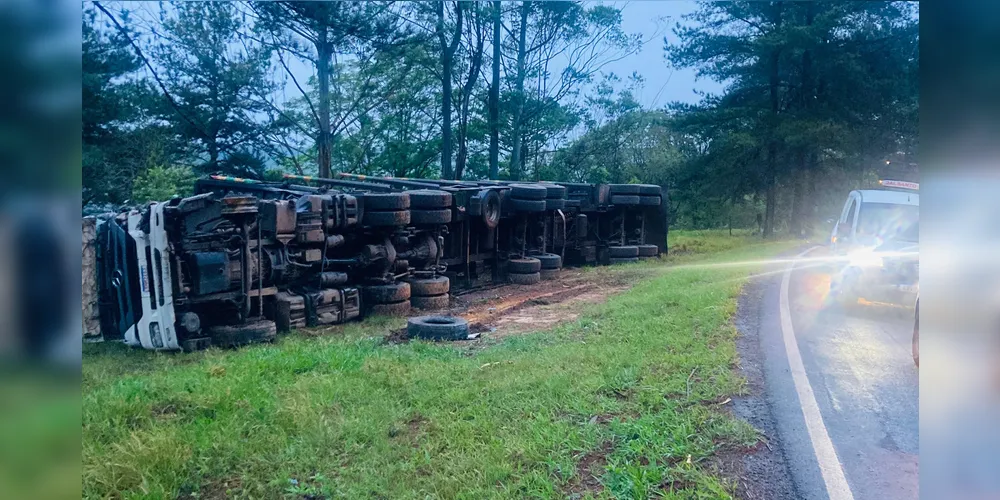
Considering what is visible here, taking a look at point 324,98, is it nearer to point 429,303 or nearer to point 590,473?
point 429,303

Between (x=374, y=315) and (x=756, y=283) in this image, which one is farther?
(x=756, y=283)

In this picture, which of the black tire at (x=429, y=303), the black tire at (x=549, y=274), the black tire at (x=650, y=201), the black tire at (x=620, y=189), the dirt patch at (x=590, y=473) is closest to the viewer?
the dirt patch at (x=590, y=473)

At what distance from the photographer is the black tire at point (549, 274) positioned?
13.5 metres

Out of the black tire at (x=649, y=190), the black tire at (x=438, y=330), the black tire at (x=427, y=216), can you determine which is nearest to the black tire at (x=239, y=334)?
the black tire at (x=438, y=330)

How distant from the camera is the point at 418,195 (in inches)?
390

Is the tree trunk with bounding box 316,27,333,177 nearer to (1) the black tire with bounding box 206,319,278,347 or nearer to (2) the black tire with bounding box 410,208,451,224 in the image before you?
(2) the black tire with bounding box 410,208,451,224

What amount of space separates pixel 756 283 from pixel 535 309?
13.3 feet

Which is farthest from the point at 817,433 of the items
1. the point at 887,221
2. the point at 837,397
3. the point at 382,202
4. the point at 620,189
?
the point at 620,189

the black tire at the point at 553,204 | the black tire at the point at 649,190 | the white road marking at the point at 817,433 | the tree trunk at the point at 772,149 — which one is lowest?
the white road marking at the point at 817,433

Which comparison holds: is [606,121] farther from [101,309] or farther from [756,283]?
[101,309]

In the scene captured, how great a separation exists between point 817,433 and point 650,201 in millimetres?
12290

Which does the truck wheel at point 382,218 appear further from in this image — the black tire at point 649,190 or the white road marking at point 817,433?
the black tire at point 649,190
